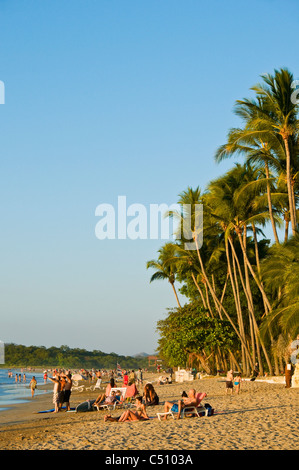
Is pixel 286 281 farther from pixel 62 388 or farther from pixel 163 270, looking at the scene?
pixel 163 270

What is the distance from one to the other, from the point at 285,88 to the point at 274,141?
2.34 m

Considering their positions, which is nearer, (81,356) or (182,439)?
(182,439)

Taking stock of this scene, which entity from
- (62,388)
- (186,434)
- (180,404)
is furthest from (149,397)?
(186,434)

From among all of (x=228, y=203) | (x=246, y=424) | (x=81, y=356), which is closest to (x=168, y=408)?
(x=246, y=424)

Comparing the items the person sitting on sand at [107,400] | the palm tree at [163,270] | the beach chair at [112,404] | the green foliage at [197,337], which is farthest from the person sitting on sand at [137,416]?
the palm tree at [163,270]

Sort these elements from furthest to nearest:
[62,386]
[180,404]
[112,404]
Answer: [62,386]
[112,404]
[180,404]

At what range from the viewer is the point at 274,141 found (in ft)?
75.3

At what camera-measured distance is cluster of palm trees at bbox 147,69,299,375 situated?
20.7m

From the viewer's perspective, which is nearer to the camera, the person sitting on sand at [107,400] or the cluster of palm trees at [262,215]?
the person sitting on sand at [107,400]

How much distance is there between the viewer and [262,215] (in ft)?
90.1

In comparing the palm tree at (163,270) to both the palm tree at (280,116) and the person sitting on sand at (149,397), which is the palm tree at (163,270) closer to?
the palm tree at (280,116)

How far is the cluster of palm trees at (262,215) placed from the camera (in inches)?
813

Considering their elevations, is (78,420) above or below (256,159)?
below
